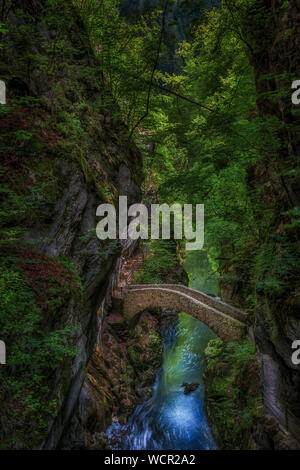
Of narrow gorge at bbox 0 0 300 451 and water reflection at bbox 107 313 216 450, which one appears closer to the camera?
narrow gorge at bbox 0 0 300 451

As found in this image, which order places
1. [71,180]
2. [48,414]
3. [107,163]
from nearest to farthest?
Answer: [48,414], [71,180], [107,163]

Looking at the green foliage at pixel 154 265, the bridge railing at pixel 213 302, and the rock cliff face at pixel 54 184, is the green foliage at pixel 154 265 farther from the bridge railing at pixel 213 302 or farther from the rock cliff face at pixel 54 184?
the rock cliff face at pixel 54 184

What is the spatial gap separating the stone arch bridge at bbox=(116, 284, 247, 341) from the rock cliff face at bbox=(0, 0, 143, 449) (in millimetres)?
4706

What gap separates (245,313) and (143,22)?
9.56m

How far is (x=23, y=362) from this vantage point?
10.0ft

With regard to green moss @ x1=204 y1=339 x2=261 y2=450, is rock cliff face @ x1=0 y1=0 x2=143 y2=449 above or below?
above

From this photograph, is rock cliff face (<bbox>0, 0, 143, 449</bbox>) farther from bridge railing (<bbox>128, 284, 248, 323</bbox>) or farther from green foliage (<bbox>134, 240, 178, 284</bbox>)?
green foliage (<bbox>134, 240, 178, 284</bbox>)

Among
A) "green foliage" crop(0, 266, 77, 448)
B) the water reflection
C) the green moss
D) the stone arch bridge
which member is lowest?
the water reflection

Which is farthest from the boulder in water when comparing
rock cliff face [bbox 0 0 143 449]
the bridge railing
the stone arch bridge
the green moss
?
A: rock cliff face [bbox 0 0 143 449]

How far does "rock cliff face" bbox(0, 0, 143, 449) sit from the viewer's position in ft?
12.3

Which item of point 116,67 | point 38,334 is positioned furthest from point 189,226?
point 38,334
